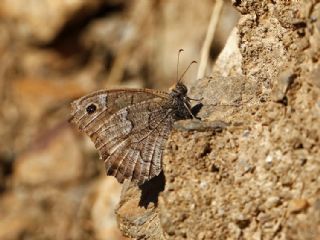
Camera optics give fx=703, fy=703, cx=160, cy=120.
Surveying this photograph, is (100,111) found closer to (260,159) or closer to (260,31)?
(260,31)

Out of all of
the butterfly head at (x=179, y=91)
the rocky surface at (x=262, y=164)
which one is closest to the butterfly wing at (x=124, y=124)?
the butterfly head at (x=179, y=91)

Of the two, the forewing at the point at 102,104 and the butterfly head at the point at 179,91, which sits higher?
the forewing at the point at 102,104

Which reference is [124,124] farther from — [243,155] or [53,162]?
[53,162]

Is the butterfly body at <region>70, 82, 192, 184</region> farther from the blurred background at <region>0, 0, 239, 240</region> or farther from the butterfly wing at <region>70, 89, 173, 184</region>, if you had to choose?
the blurred background at <region>0, 0, 239, 240</region>

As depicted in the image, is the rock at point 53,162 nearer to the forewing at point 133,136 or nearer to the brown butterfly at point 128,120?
the brown butterfly at point 128,120

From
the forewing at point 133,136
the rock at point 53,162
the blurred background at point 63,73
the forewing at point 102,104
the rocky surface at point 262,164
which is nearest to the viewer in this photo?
the rocky surface at point 262,164

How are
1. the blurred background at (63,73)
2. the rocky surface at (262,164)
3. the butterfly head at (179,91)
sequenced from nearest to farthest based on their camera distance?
the rocky surface at (262,164) → the butterfly head at (179,91) → the blurred background at (63,73)

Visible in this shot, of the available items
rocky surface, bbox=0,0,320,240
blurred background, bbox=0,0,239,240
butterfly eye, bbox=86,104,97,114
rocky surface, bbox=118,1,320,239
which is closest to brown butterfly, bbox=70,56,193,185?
butterfly eye, bbox=86,104,97,114
